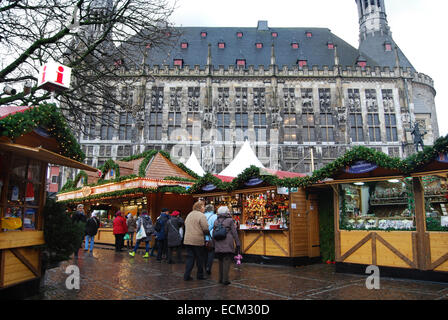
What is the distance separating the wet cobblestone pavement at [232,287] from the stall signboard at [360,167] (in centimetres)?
219

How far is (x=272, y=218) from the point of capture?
9.81m

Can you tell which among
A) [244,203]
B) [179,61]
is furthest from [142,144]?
[244,203]

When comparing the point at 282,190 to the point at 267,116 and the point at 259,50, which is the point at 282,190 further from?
the point at 259,50

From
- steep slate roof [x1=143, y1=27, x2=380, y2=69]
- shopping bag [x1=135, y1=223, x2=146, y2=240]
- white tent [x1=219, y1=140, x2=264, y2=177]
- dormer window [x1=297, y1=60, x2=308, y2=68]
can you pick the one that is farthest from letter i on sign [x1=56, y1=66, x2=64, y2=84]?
dormer window [x1=297, y1=60, x2=308, y2=68]

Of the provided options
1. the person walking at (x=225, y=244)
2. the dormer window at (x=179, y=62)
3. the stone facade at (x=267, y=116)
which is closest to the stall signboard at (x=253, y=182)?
the person walking at (x=225, y=244)

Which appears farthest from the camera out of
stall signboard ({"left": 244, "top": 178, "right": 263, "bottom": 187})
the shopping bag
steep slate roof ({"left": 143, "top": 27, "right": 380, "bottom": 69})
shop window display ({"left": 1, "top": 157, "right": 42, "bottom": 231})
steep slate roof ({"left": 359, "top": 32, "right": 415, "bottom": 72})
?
steep slate roof ({"left": 359, "top": 32, "right": 415, "bottom": 72})

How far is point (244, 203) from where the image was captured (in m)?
10.3

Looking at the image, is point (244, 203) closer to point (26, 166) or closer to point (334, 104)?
point (26, 166)

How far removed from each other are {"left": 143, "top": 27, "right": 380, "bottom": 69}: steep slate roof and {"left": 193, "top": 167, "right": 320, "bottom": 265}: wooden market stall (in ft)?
80.2

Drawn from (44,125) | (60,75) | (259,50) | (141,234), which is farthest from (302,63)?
(44,125)

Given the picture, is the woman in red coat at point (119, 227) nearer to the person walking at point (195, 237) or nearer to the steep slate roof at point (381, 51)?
the person walking at point (195, 237)

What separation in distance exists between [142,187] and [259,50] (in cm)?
2620

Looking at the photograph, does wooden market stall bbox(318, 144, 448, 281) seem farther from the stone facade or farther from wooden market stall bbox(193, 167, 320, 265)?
the stone facade

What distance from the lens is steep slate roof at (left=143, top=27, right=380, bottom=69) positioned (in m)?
32.9
